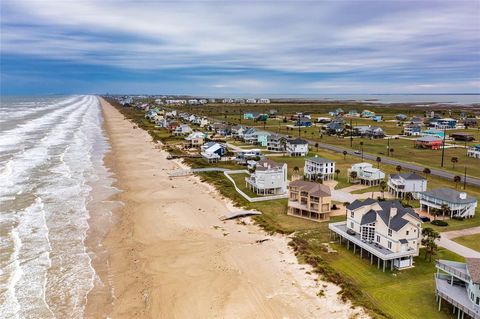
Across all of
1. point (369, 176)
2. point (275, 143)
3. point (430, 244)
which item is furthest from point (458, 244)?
point (275, 143)

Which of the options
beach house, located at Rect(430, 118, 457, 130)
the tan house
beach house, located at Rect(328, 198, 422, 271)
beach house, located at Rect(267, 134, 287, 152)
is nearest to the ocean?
the tan house

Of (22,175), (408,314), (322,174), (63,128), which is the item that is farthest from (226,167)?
(63,128)

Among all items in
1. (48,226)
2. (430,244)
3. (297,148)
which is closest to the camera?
(430,244)

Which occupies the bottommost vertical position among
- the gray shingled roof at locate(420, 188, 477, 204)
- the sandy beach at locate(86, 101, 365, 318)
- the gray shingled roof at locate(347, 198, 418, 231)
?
the sandy beach at locate(86, 101, 365, 318)

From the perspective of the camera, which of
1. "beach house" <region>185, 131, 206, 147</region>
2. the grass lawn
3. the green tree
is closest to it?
the green tree

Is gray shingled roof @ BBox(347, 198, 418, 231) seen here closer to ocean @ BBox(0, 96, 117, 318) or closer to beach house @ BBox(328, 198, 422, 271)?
beach house @ BBox(328, 198, 422, 271)

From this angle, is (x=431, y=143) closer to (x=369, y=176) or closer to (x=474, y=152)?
(x=474, y=152)
